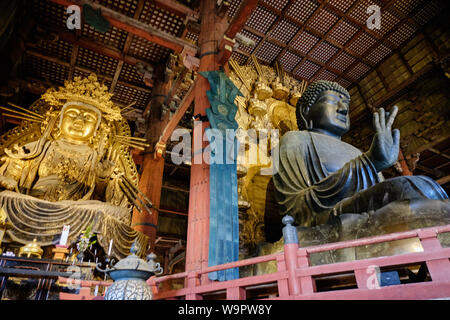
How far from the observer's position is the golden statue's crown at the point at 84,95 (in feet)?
17.8

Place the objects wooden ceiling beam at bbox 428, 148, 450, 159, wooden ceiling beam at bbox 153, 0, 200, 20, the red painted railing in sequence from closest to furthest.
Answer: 1. the red painted railing
2. wooden ceiling beam at bbox 153, 0, 200, 20
3. wooden ceiling beam at bbox 428, 148, 450, 159

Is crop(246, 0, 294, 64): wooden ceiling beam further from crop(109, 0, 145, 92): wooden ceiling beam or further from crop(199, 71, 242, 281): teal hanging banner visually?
crop(199, 71, 242, 281): teal hanging banner

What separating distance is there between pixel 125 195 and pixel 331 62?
523cm

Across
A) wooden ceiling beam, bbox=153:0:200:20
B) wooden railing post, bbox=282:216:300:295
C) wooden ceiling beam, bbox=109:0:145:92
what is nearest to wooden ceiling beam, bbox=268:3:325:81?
wooden ceiling beam, bbox=153:0:200:20

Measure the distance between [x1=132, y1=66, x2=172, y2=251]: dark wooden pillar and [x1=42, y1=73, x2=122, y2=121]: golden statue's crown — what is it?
0.78m

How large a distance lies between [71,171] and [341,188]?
4.17 meters

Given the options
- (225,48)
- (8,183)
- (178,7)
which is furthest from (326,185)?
(8,183)

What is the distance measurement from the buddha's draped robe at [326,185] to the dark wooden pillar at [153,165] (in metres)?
2.62

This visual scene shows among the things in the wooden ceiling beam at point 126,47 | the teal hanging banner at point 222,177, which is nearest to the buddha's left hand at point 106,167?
the wooden ceiling beam at point 126,47

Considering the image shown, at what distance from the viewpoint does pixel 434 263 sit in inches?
61.6

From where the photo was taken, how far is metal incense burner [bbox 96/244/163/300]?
6.66 feet

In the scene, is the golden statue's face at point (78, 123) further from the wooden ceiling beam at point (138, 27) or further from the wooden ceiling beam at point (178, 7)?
the wooden ceiling beam at point (178, 7)

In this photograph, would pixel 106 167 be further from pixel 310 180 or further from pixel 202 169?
pixel 310 180
